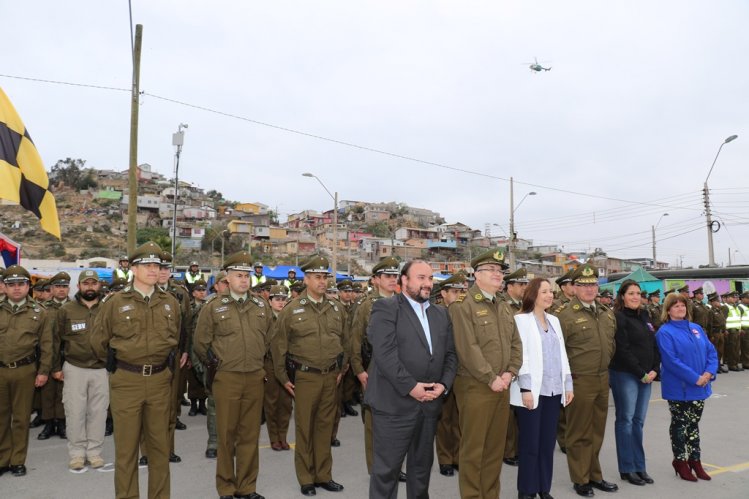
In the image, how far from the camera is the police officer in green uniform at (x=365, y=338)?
17.3ft

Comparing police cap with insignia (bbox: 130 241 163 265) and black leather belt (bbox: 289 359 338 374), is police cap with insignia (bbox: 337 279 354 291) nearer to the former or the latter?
black leather belt (bbox: 289 359 338 374)

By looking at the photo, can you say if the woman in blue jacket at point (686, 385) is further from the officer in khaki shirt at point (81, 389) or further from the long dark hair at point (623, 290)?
the officer in khaki shirt at point (81, 389)

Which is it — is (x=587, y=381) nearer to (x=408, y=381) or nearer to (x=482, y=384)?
(x=482, y=384)

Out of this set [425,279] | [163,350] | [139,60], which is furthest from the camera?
[139,60]

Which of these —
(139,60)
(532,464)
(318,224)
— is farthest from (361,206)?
(532,464)

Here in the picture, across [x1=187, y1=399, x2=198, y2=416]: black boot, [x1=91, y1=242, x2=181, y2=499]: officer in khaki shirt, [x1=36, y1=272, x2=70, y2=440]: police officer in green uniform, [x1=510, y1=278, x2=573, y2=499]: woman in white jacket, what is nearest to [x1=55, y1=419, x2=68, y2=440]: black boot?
[x1=36, y1=272, x2=70, y2=440]: police officer in green uniform

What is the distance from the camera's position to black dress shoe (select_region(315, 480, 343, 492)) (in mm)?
5012

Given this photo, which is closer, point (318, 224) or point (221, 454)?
point (221, 454)

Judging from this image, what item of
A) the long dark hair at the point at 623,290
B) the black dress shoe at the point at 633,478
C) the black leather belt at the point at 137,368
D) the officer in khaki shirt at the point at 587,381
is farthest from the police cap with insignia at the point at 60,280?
the black dress shoe at the point at 633,478

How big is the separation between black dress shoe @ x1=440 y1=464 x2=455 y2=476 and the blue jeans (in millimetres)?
1700

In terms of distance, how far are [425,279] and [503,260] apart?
3.57ft

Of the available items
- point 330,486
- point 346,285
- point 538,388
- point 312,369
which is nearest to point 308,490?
point 330,486

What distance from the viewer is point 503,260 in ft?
15.1

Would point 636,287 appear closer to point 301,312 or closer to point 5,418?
point 301,312
